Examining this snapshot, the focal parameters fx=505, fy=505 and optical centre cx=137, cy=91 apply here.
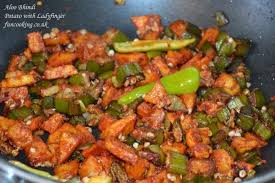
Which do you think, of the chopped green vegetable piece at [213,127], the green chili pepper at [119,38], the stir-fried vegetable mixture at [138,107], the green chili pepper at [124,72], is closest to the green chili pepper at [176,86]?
the stir-fried vegetable mixture at [138,107]

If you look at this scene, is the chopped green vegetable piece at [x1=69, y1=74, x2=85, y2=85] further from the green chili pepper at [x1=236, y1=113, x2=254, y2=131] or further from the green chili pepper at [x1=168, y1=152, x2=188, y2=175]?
the green chili pepper at [x1=236, y1=113, x2=254, y2=131]

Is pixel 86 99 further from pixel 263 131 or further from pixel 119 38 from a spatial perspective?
pixel 263 131

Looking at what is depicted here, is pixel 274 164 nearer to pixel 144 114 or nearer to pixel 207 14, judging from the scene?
pixel 144 114

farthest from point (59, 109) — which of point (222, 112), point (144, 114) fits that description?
point (222, 112)

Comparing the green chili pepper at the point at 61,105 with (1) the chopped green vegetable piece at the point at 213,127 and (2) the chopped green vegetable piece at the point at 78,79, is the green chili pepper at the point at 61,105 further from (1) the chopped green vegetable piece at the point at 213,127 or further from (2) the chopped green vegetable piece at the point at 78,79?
(1) the chopped green vegetable piece at the point at 213,127

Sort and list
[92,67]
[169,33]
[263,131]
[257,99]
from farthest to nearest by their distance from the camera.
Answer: [169,33] < [92,67] < [257,99] < [263,131]

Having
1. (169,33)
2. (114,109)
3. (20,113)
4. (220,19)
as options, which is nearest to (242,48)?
(220,19)
